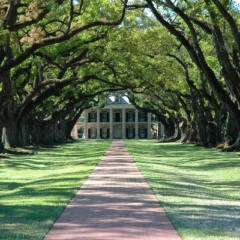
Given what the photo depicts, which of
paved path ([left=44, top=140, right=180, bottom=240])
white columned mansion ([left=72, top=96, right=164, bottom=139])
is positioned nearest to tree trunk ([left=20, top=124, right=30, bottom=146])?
paved path ([left=44, top=140, right=180, bottom=240])

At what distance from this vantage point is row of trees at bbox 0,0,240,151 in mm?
14836

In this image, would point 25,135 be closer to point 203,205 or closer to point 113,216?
point 203,205

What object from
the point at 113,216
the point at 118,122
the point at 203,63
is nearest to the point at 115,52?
the point at 203,63

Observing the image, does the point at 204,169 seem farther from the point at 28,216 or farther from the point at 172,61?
the point at 172,61

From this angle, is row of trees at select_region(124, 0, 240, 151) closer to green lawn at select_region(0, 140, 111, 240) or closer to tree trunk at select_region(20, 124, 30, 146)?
green lawn at select_region(0, 140, 111, 240)

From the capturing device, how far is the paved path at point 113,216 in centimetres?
543

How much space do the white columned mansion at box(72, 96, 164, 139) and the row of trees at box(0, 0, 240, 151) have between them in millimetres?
40010

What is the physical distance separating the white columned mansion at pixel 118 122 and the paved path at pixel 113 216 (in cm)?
6560

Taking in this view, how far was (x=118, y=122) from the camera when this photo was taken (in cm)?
7719

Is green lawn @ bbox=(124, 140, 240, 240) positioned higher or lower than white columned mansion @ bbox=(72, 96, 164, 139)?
lower

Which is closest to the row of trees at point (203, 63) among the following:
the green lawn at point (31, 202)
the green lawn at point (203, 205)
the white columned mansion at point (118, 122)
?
the green lawn at point (203, 205)

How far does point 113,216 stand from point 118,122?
7061 centimetres

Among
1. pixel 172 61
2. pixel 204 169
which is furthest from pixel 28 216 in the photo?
pixel 172 61

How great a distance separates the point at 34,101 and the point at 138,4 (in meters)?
12.2
